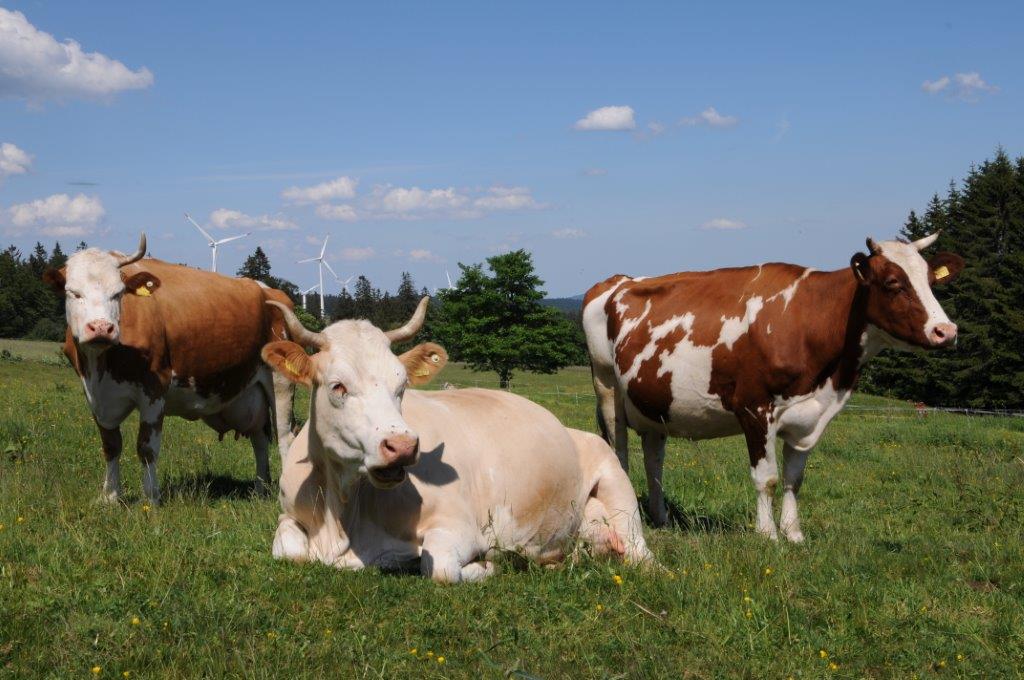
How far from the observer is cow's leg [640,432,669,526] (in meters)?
9.96

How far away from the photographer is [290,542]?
6.19 meters

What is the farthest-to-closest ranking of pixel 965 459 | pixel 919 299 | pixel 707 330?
1. pixel 965 459
2. pixel 707 330
3. pixel 919 299

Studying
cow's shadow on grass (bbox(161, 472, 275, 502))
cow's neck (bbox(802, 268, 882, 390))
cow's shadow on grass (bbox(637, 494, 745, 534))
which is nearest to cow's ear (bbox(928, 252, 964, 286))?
cow's neck (bbox(802, 268, 882, 390))

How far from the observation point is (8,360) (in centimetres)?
3628

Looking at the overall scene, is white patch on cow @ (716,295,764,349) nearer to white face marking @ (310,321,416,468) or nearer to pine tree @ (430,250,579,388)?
white face marking @ (310,321,416,468)

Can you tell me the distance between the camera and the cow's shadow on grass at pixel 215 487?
963 centimetres

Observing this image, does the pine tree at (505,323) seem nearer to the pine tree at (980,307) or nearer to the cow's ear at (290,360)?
the pine tree at (980,307)

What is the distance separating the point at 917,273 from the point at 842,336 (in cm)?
84

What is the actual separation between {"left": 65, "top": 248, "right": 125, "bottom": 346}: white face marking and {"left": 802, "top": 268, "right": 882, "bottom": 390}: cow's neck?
20.9ft

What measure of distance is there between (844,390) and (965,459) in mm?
6621

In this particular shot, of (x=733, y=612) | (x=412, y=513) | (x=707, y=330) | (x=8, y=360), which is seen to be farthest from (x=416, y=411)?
(x=8, y=360)

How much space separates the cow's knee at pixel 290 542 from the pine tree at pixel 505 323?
6770 cm

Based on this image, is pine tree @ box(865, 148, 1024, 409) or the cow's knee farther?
pine tree @ box(865, 148, 1024, 409)

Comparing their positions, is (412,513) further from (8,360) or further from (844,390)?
(8,360)
